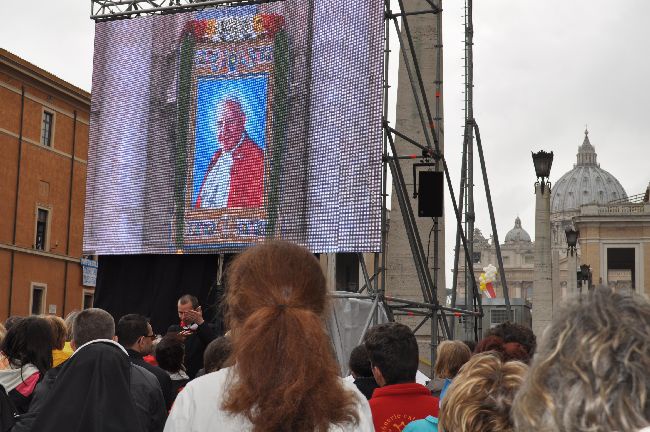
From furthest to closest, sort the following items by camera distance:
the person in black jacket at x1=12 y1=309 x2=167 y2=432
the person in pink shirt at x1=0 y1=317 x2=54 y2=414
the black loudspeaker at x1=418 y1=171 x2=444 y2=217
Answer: the black loudspeaker at x1=418 y1=171 x2=444 y2=217 → the person in pink shirt at x1=0 y1=317 x2=54 y2=414 → the person in black jacket at x1=12 y1=309 x2=167 y2=432

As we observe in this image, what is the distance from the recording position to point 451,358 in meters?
6.26

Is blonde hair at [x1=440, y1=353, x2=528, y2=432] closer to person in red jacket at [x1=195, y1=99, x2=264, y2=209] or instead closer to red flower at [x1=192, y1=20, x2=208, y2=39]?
person in red jacket at [x1=195, y1=99, x2=264, y2=209]

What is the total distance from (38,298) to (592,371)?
4268 cm

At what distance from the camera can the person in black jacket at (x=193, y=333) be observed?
8805mm

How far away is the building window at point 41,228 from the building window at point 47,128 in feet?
9.62

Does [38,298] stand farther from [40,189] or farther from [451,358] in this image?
[451,358]

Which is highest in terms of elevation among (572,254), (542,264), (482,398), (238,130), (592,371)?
(238,130)

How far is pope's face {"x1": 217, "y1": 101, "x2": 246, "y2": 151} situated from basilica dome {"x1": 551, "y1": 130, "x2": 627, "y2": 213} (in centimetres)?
18135

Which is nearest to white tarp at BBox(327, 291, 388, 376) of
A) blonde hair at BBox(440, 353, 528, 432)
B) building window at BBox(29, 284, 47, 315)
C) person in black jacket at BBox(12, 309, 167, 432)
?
person in black jacket at BBox(12, 309, 167, 432)

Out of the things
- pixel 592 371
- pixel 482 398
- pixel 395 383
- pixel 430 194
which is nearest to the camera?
pixel 592 371

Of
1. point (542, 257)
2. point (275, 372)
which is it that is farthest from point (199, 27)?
point (275, 372)

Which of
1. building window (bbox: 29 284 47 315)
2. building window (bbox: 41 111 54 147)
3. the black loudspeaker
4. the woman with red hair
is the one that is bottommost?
building window (bbox: 29 284 47 315)

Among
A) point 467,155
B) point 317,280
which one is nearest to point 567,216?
point 467,155

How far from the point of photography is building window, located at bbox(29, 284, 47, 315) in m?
42.0
